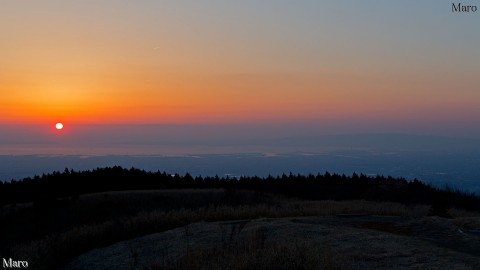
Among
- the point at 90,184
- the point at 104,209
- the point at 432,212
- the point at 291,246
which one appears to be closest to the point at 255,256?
the point at 291,246

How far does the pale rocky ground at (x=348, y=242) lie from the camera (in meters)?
8.93

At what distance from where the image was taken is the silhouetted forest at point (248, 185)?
109ft

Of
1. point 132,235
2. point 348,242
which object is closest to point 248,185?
point 132,235

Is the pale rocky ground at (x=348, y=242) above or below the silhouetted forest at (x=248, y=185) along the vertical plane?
below

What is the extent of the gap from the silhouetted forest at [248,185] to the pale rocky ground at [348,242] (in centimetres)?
1923

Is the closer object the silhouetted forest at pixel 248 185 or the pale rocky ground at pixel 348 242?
the pale rocky ground at pixel 348 242

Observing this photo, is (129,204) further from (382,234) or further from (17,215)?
(382,234)

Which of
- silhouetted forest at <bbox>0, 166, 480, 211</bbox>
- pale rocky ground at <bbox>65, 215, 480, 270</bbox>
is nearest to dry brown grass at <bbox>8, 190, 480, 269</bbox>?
pale rocky ground at <bbox>65, 215, 480, 270</bbox>

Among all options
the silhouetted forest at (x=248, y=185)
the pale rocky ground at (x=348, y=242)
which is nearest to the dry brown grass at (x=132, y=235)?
the pale rocky ground at (x=348, y=242)

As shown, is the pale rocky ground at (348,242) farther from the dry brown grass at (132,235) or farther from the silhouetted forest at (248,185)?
the silhouetted forest at (248,185)

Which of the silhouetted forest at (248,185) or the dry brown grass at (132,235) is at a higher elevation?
the silhouetted forest at (248,185)

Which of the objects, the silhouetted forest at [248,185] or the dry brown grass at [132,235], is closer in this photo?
the dry brown grass at [132,235]

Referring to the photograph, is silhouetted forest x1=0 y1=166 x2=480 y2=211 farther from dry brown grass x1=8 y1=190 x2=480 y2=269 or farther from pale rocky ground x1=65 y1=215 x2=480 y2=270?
pale rocky ground x1=65 y1=215 x2=480 y2=270

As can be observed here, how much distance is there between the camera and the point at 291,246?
892 cm
